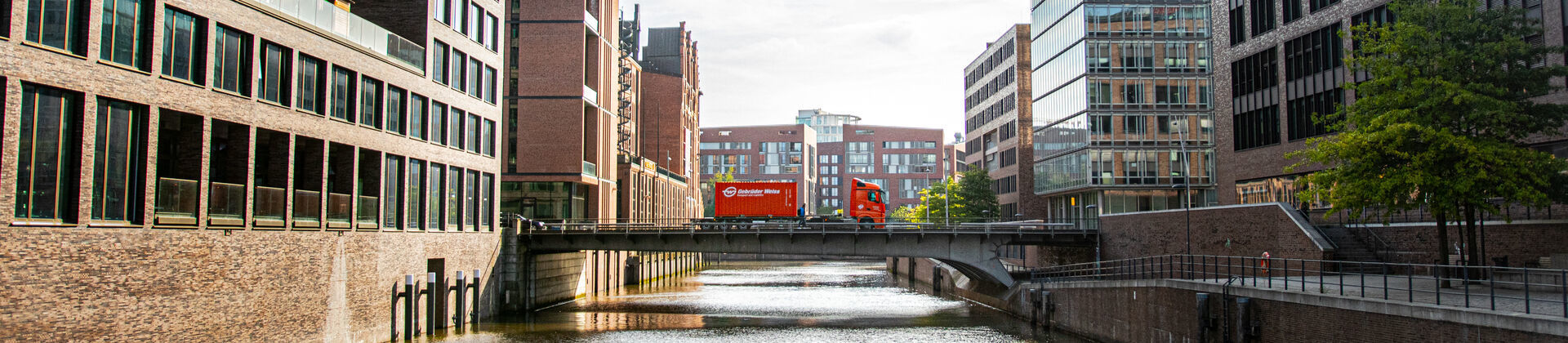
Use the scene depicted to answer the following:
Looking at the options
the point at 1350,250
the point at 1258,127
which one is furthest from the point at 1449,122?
the point at 1258,127

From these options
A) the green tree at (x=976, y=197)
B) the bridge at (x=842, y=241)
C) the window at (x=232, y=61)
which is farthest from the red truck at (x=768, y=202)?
the green tree at (x=976, y=197)

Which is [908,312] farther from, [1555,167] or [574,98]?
[1555,167]

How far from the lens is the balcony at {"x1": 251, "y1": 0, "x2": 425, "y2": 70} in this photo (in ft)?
104

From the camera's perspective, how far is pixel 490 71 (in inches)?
1922

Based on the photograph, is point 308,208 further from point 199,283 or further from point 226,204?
point 199,283

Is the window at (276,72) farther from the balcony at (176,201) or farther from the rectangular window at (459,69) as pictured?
the rectangular window at (459,69)

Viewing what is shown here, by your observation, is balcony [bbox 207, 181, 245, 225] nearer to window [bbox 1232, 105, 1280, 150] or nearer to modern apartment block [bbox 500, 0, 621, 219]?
modern apartment block [bbox 500, 0, 621, 219]

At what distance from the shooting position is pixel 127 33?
995 inches

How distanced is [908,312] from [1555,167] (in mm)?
27681

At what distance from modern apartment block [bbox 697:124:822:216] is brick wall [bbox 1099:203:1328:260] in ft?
440

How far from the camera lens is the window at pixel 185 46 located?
26.5 m

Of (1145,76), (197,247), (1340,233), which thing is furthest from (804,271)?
(197,247)

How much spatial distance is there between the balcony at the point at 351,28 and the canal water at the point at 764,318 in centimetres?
946

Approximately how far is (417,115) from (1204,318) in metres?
26.1
